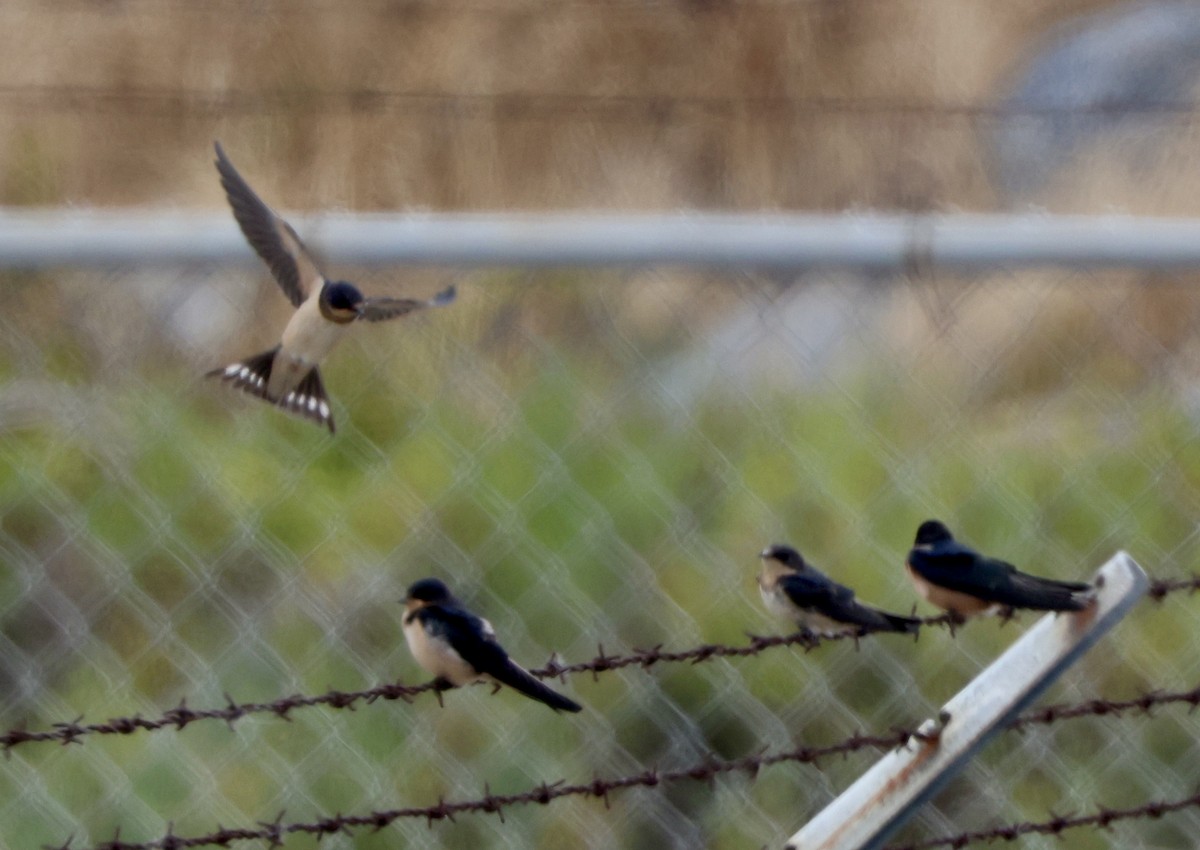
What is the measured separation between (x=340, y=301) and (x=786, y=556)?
790mm

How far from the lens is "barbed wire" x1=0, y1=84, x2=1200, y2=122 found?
750 centimetres

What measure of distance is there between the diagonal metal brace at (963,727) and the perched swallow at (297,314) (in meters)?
0.79

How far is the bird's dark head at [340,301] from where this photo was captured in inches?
92.6

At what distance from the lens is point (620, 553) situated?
2.56m

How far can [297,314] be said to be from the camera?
251 cm

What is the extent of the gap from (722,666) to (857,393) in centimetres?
59

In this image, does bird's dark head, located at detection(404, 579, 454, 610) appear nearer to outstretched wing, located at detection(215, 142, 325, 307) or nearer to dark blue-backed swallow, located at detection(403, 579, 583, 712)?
dark blue-backed swallow, located at detection(403, 579, 583, 712)

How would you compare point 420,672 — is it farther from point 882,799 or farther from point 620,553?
point 882,799

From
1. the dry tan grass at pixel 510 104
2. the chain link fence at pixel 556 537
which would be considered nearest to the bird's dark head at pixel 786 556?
the chain link fence at pixel 556 537

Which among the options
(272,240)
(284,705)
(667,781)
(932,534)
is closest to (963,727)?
(667,781)

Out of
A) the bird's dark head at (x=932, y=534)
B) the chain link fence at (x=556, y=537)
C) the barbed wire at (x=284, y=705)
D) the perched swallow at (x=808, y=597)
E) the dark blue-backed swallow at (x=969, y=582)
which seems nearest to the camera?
the barbed wire at (x=284, y=705)

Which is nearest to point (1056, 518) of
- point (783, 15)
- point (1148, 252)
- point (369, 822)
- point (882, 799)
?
point (1148, 252)

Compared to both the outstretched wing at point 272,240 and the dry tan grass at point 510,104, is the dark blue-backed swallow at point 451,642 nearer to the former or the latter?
the outstretched wing at point 272,240

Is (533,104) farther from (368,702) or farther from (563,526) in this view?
(368,702)
